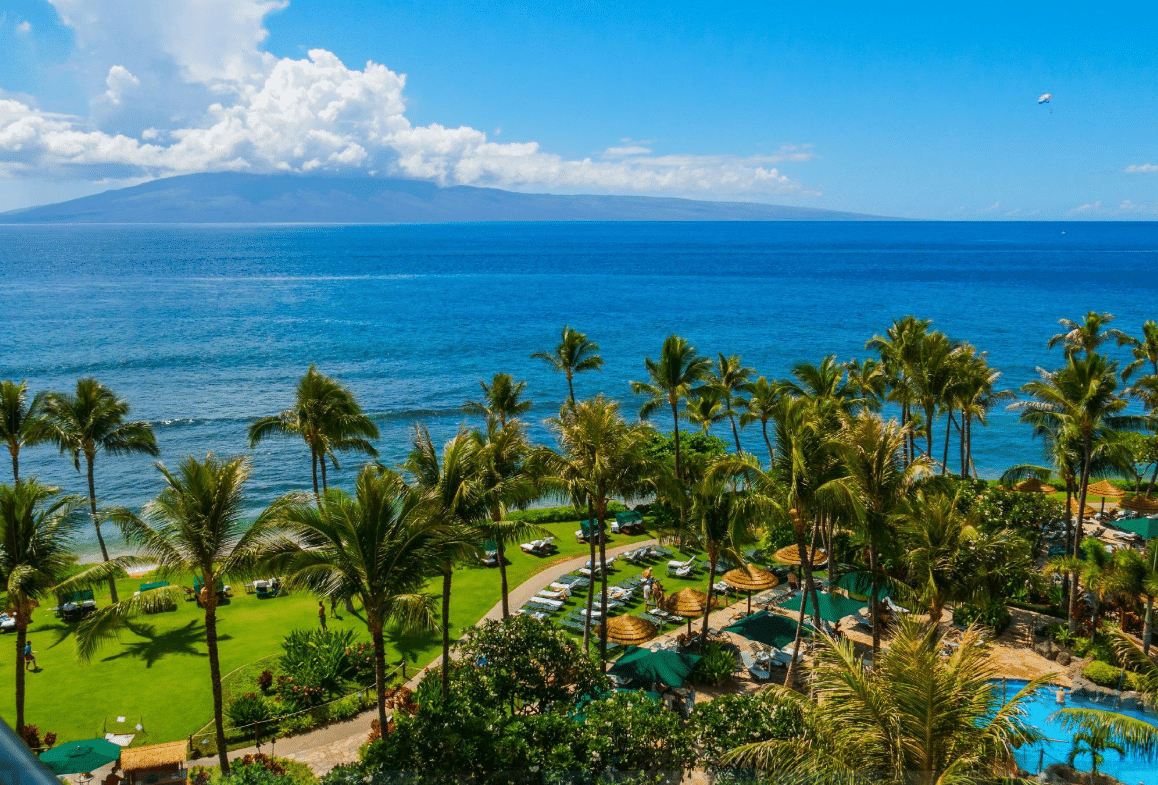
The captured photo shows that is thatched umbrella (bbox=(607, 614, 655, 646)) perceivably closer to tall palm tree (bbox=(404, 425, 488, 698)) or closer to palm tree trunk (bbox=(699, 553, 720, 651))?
palm tree trunk (bbox=(699, 553, 720, 651))

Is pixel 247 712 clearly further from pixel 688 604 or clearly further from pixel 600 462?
pixel 688 604

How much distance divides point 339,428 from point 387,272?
489ft

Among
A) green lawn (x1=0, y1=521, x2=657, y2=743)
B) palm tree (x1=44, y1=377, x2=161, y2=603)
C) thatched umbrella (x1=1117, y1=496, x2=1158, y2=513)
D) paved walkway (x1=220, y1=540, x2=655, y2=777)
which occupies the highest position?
palm tree (x1=44, y1=377, x2=161, y2=603)

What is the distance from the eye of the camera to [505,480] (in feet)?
70.5

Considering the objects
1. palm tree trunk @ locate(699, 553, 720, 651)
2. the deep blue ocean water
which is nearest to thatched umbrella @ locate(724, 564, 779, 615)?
palm tree trunk @ locate(699, 553, 720, 651)

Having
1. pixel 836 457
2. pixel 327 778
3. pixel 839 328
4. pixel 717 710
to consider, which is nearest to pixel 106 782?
pixel 327 778

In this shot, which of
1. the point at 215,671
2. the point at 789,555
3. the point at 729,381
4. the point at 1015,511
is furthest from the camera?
the point at 729,381

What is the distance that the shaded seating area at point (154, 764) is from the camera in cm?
1805

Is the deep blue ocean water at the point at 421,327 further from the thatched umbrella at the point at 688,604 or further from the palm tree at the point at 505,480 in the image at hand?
the thatched umbrella at the point at 688,604

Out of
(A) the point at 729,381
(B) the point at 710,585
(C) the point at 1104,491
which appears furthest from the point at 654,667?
(C) the point at 1104,491

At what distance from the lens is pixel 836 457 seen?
21.0 m

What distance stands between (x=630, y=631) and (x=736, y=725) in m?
8.21

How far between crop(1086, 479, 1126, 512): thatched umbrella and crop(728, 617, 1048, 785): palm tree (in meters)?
27.8

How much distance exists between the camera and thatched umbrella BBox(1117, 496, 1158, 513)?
33.7 metres
